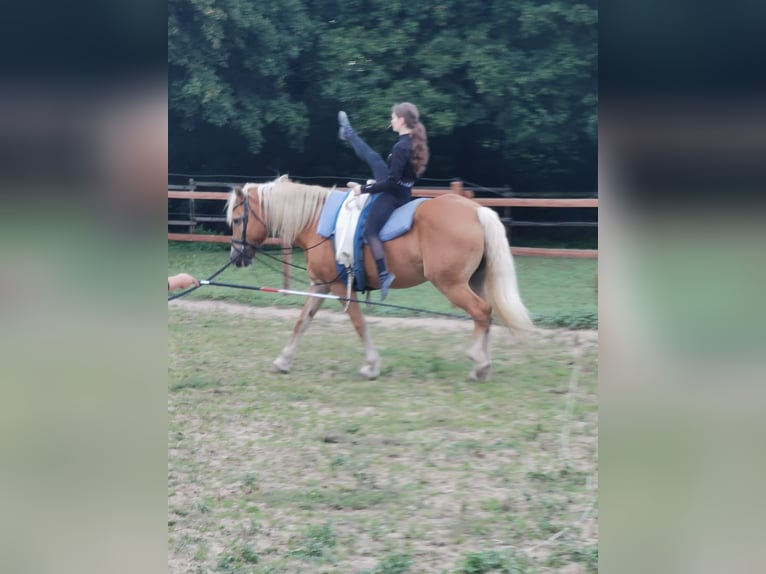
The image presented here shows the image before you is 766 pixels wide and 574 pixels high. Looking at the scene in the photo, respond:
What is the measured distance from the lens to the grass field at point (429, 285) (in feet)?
11.6

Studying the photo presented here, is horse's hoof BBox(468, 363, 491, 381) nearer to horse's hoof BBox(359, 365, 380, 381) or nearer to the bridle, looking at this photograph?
horse's hoof BBox(359, 365, 380, 381)

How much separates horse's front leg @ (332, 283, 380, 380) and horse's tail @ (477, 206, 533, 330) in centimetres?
75

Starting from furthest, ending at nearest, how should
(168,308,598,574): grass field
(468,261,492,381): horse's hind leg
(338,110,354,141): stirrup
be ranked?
(468,261,492,381): horse's hind leg → (338,110,354,141): stirrup → (168,308,598,574): grass field

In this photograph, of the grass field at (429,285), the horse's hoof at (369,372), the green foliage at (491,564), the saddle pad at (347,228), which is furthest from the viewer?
the saddle pad at (347,228)

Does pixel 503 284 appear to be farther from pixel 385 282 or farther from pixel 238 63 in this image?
pixel 238 63

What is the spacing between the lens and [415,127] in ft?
12.4

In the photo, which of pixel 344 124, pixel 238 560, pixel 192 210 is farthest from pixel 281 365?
pixel 344 124

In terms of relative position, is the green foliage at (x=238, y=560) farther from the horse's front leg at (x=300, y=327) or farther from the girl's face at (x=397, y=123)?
the girl's face at (x=397, y=123)

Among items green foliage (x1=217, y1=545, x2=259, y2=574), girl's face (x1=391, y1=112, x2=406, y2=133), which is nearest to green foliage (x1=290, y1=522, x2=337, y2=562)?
green foliage (x1=217, y1=545, x2=259, y2=574)

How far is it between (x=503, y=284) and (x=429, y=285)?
61cm

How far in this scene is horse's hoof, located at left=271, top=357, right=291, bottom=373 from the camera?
4.49 metres

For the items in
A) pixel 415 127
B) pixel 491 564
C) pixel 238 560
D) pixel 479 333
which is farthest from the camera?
pixel 479 333

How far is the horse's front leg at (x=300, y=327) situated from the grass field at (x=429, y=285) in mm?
90

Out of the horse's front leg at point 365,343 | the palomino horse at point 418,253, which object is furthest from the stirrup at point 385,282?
the horse's front leg at point 365,343
